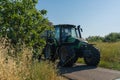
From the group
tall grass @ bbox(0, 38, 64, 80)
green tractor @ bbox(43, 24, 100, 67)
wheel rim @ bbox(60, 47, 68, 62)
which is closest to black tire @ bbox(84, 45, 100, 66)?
green tractor @ bbox(43, 24, 100, 67)

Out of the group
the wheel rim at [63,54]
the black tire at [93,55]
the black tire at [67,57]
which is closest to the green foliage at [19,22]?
the black tire at [67,57]

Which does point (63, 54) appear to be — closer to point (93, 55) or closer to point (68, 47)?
point (68, 47)

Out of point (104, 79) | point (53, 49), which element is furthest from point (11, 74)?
point (53, 49)

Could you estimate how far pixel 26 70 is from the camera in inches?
379

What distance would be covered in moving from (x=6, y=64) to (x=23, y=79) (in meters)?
0.96

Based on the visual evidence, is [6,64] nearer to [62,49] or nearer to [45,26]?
[45,26]

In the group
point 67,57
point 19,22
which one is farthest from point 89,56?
point 19,22

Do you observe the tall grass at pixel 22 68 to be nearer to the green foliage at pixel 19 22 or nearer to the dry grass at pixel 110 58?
the green foliage at pixel 19 22

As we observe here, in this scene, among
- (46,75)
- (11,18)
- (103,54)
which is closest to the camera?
(46,75)

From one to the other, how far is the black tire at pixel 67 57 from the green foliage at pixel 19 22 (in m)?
2.65

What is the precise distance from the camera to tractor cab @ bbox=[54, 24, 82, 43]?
19422 millimetres

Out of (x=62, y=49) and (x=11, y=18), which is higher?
(x=11, y=18)

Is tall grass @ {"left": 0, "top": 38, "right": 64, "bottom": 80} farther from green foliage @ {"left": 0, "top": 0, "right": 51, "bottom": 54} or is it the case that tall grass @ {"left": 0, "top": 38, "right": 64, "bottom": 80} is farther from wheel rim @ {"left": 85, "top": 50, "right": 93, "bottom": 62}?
wheel rim @ {"left": 85, "top": 50, "right": 93, "bottom": 62}

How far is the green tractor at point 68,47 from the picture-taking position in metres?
18.1
